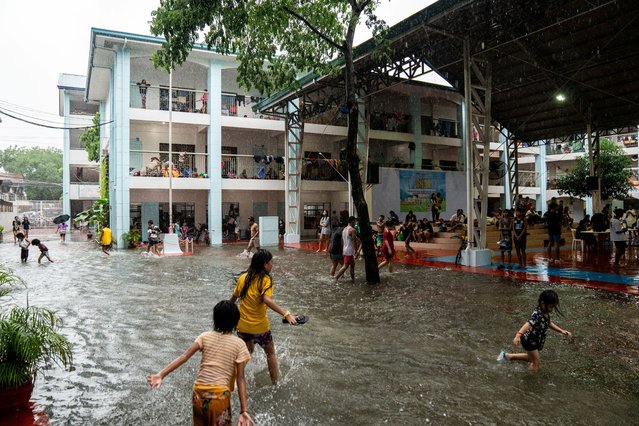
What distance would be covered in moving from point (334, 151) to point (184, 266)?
1544cm

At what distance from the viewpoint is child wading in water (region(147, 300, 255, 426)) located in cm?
296

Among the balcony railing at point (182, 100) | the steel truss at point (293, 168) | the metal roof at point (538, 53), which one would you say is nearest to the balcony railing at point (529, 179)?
the metal roof at point (538, 53)

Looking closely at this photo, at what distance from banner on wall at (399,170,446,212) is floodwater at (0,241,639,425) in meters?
14.2

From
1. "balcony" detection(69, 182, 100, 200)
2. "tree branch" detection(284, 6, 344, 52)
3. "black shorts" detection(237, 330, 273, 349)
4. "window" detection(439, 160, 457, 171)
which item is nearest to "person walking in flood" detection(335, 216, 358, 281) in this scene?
"tree branch" detection(284, 6, 344, 52)

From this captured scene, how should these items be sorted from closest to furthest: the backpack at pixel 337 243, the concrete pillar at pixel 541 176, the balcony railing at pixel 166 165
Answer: the backpack at pixel 337 243, the balcony railing at pixel 166 165, the concrete pillar at pixel 541 176

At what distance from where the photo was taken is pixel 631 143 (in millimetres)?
40344

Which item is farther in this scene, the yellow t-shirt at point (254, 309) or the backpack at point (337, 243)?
the backpack at point (337, 243)

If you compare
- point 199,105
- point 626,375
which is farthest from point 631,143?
point 626,375

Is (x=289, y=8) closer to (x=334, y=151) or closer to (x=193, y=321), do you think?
(x=193, y=321)

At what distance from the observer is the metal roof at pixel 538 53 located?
39.9 feet

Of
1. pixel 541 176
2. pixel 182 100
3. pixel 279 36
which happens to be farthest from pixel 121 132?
pixel 541 176

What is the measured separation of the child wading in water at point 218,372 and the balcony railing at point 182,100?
2127 centimetres

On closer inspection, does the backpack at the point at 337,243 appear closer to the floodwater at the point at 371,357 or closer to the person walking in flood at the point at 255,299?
the floodwater at the point at 371,357

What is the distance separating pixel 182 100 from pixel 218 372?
23132mm
